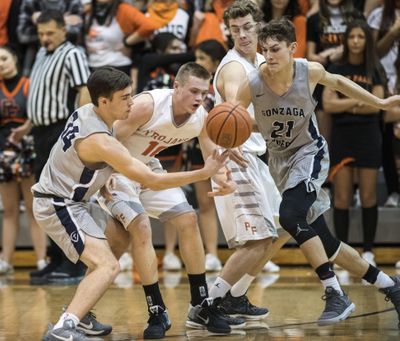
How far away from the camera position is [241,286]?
21.6ft

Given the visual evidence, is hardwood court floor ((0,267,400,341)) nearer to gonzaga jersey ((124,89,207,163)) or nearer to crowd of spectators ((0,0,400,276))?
crowd of spectators ((0,0,400,276))

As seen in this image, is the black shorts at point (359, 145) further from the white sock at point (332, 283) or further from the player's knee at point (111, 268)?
the player's knee at point (111, 268)

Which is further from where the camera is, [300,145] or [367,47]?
[367,47]

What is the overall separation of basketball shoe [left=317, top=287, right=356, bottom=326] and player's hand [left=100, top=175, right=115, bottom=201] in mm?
1494

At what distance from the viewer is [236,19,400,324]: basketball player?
5996mm

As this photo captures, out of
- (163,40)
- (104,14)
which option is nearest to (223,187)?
(163,40)

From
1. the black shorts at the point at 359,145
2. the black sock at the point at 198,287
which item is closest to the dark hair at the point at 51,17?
the black shorts at the point at 359,145

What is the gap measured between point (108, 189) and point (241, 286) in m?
1.26

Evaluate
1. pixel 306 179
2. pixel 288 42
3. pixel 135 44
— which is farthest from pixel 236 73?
pixel 135 44

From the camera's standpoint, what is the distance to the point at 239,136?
549 centimetres

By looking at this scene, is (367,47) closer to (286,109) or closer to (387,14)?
(387,14)

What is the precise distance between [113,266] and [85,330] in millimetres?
637

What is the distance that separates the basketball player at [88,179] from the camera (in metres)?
5.46

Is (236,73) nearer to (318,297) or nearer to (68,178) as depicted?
(68,178)
